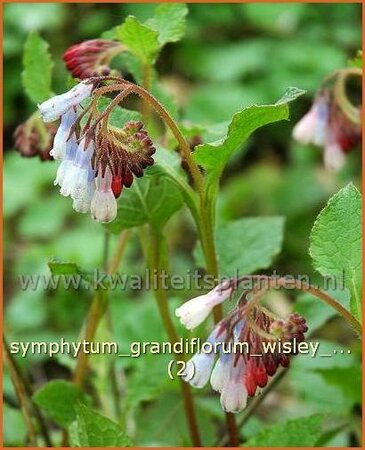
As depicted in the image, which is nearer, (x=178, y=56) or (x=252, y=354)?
(x=252, y=354)

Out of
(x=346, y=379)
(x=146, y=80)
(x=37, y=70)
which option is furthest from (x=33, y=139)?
(x=346, y=379)

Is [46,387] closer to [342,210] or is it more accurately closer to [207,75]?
[342,210]

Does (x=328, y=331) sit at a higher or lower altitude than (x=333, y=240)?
lower

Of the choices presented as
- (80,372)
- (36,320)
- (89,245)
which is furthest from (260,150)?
(80,372)

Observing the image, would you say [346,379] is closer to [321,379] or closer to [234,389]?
[321,379]

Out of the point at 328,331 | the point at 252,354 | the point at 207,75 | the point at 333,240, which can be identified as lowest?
the point at 328,331

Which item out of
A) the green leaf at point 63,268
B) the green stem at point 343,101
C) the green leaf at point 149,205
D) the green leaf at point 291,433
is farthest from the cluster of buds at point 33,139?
the green leaf at point 291,433

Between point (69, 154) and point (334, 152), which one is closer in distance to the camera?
point (69, 154)

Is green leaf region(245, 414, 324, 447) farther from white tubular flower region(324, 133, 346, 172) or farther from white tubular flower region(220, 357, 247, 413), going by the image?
white tubular flower region(324, 133, 346, 172)
